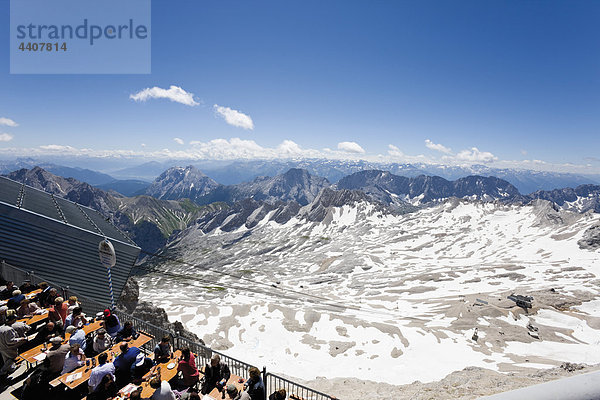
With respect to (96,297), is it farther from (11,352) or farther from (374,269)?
(374,269)

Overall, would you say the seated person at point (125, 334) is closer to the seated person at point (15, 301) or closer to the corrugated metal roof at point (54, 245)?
the seated person at point (15, 301)

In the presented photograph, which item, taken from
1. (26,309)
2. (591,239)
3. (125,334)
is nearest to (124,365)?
(125,334)

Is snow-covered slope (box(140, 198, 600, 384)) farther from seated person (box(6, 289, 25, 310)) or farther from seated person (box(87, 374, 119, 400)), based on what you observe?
seated person (box(6, 289, 25, 310))

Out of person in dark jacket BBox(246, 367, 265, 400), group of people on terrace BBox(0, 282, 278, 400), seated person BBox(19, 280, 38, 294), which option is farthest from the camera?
seated person BBox(19, 280, 38, 294)

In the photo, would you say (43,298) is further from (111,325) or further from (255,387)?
(255,387)

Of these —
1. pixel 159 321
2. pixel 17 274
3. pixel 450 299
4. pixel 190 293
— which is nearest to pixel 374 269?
pixel 450 299

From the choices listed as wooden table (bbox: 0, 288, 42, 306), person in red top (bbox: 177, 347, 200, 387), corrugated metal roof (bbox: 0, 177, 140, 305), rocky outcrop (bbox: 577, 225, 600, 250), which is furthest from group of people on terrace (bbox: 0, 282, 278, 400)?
rocky outcrop (bbox: 577, 225, 600, 250)

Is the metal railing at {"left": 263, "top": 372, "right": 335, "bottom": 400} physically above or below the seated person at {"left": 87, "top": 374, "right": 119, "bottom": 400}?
below

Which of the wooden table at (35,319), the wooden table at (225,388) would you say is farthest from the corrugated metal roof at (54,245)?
the wooden table at (225,388)
